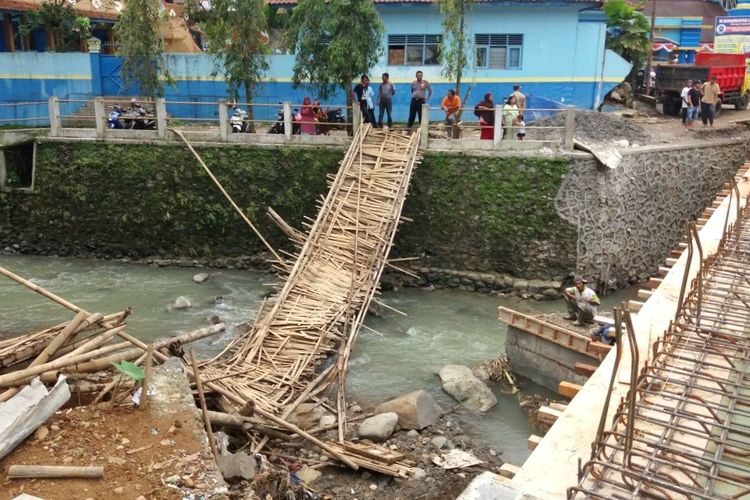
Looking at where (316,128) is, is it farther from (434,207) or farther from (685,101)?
(685,101)

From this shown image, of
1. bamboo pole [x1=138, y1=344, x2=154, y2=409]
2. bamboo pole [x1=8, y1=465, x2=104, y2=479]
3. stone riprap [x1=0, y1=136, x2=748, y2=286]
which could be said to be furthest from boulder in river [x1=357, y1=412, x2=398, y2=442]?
stone riprap [x1=0, y1=136, x2=748, y2=286]

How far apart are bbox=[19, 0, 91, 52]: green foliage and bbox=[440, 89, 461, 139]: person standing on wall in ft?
41.3

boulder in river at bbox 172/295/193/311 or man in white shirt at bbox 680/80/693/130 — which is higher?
man in white shirt at bbox 680/80/693/130

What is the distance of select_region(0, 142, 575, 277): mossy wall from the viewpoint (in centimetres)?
1413

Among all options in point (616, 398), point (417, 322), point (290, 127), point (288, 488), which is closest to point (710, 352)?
point (616, 398)

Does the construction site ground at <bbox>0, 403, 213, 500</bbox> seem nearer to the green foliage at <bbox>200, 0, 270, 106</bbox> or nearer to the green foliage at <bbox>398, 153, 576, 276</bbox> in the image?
the green foliage at <bbox>398, 153, 576, 276</bbox>

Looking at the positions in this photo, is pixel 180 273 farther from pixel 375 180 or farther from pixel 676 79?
pixel 676 79

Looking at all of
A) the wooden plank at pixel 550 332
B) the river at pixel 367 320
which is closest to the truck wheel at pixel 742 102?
the river at pixel 367 320

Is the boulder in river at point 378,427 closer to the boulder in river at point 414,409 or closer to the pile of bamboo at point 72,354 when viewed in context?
the boulder in river at point 414,409

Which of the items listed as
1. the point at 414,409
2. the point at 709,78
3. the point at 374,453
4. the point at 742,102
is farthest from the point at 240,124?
the point at 742,102

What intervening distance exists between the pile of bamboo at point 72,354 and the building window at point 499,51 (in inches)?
580

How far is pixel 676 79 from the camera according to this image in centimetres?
1950

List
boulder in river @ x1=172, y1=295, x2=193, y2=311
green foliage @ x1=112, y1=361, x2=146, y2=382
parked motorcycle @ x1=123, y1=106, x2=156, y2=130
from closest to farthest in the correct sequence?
green foliage @ x1=112, y1=361, x2=146, y2=382 → boulder in river @ x1=172, y1=295, x2=193, y2=311 → parked motorcycle @ x1=123, y1=106, x2=156, y2=130

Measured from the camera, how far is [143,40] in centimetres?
1609
